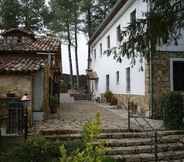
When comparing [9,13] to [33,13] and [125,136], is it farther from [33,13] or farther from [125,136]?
[125,136]

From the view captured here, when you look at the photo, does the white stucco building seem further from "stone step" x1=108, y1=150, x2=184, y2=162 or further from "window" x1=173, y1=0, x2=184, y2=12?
"stone step" x1=108, y1=150, x2=184, y2=162

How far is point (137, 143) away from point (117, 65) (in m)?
12.2

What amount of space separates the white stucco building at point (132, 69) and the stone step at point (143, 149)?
3.65 m

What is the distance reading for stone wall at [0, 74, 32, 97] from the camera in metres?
14.4

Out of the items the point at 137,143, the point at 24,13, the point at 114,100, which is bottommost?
the point at 137,143

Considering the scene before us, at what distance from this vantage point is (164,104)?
12281 mm

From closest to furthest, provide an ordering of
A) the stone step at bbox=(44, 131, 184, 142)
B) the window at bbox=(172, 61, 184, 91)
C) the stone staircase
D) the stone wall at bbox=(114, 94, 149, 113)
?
the stone staircase → the stone step at bbox=(44, 131, 184, 142) → the stone wall at bbox=(114, 94, 149, 113) → the window at bbox=(172, 61, 184, 91)

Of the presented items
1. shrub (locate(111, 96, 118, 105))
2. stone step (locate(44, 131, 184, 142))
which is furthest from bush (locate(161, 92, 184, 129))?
shrub (locate(111, 96, 118, 105))

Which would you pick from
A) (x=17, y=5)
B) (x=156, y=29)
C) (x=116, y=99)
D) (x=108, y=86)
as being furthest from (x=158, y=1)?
(x=17, y=5)

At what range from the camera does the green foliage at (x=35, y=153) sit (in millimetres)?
8680

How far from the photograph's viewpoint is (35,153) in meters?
8.73

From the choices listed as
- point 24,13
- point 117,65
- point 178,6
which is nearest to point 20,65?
point 178,6

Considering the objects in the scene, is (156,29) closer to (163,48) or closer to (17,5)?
(163,48)

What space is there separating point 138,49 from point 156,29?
96 centimetres
